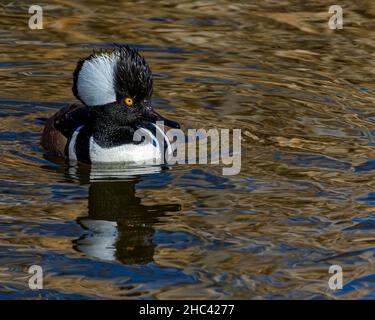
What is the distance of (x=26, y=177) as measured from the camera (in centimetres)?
965

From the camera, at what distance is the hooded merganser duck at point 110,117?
9.80 m

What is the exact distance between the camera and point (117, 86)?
32.7 feet

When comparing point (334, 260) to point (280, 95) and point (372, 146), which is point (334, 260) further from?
point (280, 95)

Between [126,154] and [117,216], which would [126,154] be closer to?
[126,154]

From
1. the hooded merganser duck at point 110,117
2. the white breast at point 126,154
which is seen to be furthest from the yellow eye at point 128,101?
the white breast at point 126,154

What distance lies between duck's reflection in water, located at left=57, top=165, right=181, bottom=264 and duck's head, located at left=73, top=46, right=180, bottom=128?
54 centimetres

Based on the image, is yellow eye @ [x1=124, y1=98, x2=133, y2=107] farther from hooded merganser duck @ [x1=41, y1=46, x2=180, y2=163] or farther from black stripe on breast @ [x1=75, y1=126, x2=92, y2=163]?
black stripe on breast @ [x1=75, y1=126, x2=92, y2=163]

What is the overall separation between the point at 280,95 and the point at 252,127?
1190 millimetres

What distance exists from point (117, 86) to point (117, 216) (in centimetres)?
155

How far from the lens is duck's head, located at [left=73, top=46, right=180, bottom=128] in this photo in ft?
31.8

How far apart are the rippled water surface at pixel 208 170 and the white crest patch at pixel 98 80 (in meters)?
0.75

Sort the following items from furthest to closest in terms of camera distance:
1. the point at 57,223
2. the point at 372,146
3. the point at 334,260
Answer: the point at 372,146, the point at 57,223, the point at 334,260

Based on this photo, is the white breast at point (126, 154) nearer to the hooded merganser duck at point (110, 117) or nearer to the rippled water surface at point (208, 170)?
the hooded merganser duck at point (110, 117)
